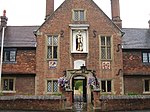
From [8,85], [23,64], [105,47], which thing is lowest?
[8,85]

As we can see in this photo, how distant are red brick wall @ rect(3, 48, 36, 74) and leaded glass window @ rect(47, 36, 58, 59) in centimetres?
169

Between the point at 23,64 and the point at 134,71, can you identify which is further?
the point at 134,71

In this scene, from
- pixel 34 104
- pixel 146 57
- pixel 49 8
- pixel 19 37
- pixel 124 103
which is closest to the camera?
pixel 34 104

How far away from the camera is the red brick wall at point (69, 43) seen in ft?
80.4

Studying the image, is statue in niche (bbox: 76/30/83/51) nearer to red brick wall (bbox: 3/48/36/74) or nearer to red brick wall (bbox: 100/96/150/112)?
red brick wall (bbox: 3/48/36/74)

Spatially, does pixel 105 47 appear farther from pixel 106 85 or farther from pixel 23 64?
pixel 23 64

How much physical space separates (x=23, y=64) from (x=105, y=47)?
8.07 meters

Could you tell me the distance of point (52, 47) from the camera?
2494 cm

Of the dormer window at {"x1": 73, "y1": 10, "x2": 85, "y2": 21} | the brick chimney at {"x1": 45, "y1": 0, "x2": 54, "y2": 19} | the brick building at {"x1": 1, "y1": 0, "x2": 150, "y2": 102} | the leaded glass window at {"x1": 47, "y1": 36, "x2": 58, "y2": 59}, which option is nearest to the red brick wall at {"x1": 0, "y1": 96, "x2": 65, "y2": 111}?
the brick building at {"x1": 1, "y1": 0, "x2": 150, "y2": 102}

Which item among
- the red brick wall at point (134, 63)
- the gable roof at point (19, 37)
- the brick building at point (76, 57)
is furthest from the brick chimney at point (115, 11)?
the gable roof at point (19, 37)

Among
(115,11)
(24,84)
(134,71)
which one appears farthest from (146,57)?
(24,84)

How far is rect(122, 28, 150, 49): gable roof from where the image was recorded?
26.7 m

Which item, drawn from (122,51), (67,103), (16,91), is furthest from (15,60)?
(122,51)

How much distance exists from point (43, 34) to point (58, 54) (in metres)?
2.43
